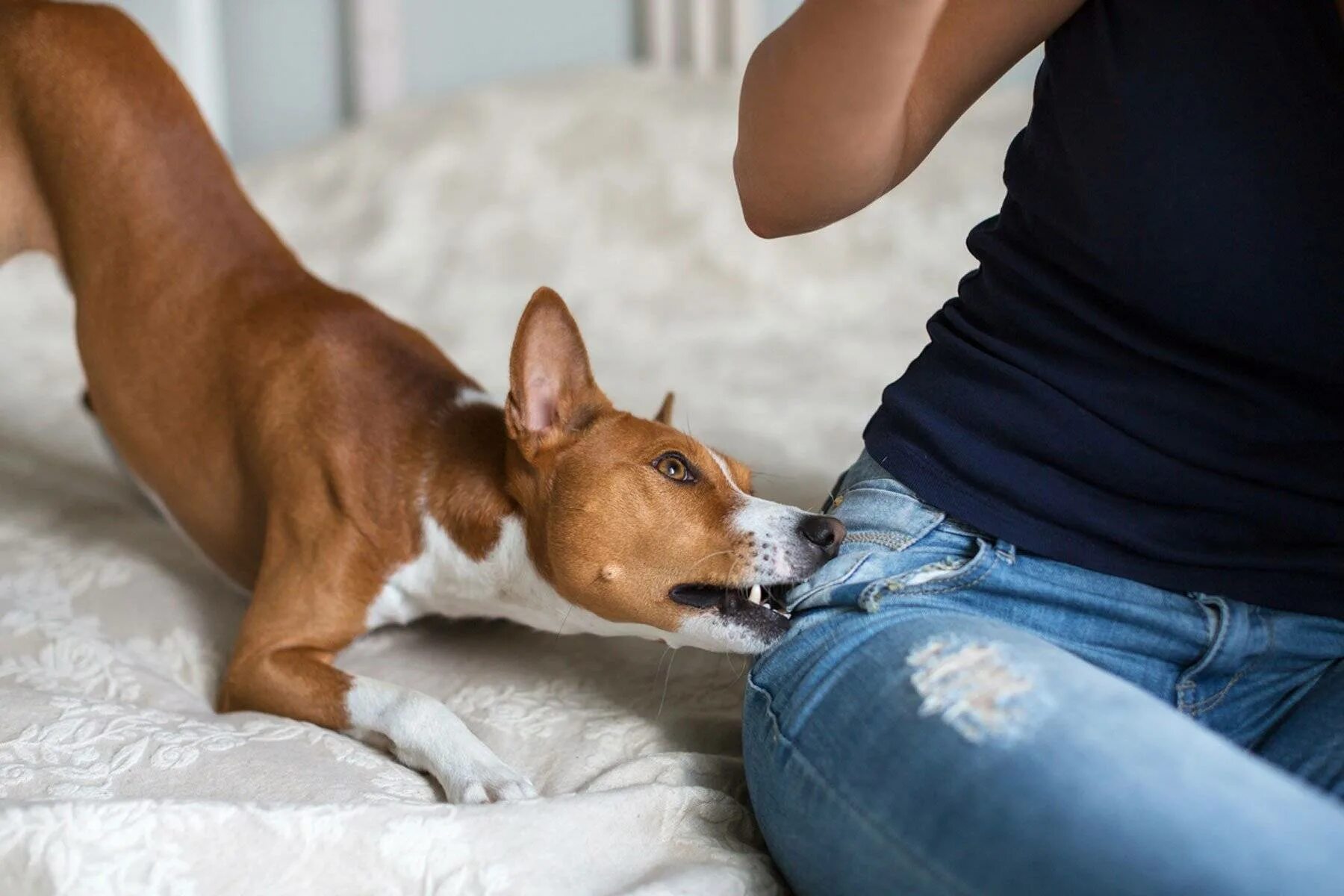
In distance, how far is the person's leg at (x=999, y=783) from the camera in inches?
35.8

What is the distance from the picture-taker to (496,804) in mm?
1247

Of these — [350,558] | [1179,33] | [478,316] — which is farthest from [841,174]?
[478,316]

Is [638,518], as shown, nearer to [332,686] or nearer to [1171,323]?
[332,686]

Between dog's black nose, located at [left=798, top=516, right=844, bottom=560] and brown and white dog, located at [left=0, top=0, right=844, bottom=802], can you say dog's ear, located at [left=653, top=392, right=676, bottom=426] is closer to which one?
brown and white dog, located at [left=0, top=0, right=844, bottom=802]

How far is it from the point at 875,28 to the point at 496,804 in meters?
0.74

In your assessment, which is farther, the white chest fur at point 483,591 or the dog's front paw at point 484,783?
the white chest fur at point 483,591

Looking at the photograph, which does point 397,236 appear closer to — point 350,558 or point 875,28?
point 350,558

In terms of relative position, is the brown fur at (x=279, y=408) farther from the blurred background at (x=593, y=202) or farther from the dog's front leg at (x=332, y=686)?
the blurred background at (x=593, y=202)

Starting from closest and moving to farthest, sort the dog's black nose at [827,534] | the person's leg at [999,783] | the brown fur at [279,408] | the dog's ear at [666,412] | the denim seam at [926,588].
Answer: the person's leg at [999,783], the denim seam at [926,588], the dog's black nose at [827,534], the brown fur at [279,408], the dog's ear at [666,412]

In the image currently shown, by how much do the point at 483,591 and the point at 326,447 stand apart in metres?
0.26

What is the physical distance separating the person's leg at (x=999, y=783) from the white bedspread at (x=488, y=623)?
156mm

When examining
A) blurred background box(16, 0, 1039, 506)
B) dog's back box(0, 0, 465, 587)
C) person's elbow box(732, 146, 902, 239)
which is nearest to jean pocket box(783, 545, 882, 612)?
person's elbow box(732, 146, 902, 239)

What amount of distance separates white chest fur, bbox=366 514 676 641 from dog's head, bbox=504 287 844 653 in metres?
0.03

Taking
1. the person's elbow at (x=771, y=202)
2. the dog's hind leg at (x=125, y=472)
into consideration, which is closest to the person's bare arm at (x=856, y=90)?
the person's elbow at (x=771, y=202)
